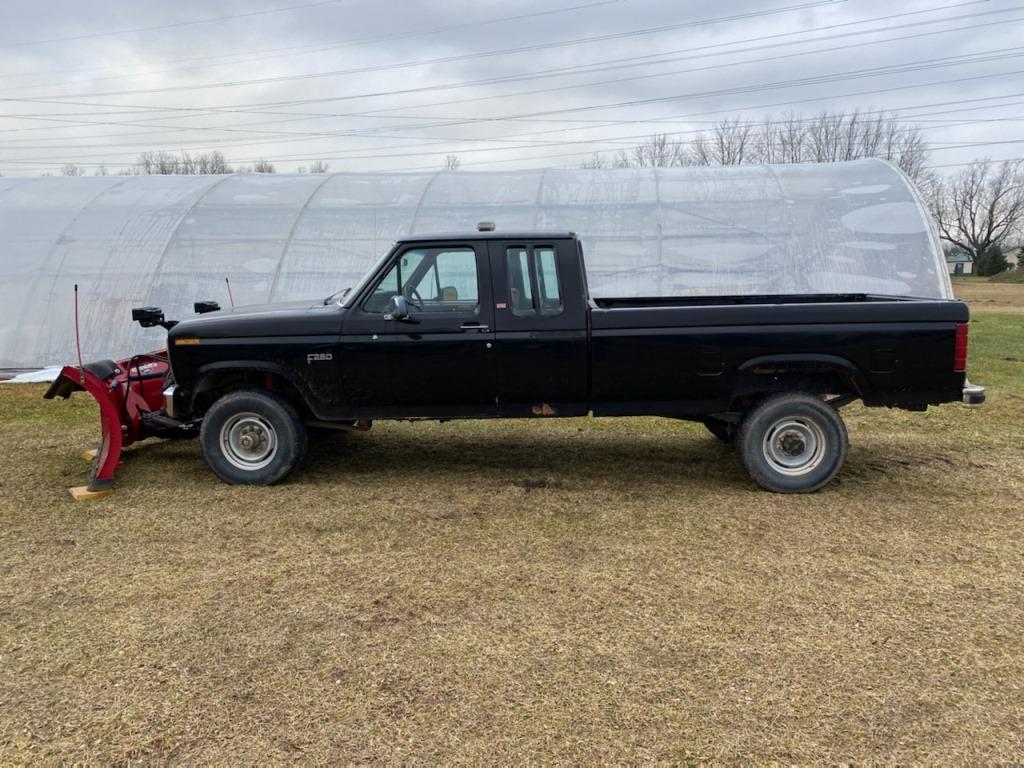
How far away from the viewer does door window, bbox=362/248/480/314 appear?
599 centimetres

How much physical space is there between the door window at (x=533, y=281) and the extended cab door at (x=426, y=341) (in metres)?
0.21

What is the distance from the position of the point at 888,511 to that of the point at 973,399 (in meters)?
1.29

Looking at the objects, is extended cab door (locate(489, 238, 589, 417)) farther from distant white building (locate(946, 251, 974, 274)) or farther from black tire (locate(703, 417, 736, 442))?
distant white building (locate(946, 251, 974, 274))

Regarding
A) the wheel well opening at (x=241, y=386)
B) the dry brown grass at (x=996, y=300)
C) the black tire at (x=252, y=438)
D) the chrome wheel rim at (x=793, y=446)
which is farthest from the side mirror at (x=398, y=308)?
the dry brown grass at (x=996, y=300)

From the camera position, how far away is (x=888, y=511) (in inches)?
215

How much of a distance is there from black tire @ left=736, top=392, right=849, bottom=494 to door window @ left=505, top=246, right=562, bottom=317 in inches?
70.7

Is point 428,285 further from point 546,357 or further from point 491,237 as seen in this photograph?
point 546,357

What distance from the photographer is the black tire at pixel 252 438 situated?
6.10 metres

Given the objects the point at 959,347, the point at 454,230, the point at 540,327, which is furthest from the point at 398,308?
the point at 454,230

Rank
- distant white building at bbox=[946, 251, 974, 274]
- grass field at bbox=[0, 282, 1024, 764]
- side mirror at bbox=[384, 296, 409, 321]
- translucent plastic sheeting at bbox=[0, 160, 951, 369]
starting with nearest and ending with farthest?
grass field at bbox=[0, 282, 1024, 764], side mirror at bbox=[384, 296, 409, 321], translucent plastic sheeting at bbox=[0, 160, 951, 369], distant white building at bbox=[946, 251, 974, 274]

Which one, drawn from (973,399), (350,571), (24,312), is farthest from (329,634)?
(24,312)

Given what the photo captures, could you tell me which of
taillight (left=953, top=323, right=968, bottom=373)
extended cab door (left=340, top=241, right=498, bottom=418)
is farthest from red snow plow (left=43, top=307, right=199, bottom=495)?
taillight (left=953, top=323, right=968, bottom=373)

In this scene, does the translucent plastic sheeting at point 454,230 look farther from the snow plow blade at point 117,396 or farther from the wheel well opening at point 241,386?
the wheel well opening at point 241,386

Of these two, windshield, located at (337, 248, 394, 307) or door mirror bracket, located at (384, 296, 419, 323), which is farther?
windshield, located at (337, 248, 394, 307)
